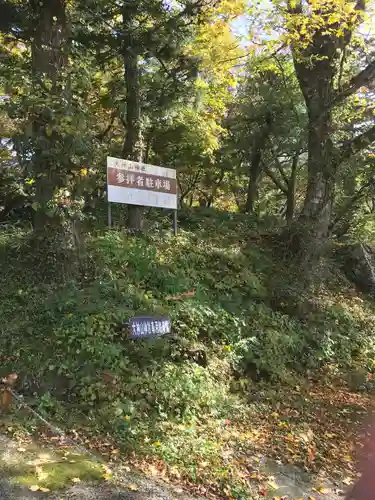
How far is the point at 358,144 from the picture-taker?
430 inches

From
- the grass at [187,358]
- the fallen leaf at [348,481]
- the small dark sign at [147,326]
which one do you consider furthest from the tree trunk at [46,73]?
the fallen leaf at [348,481]

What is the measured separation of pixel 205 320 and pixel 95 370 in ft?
7.91

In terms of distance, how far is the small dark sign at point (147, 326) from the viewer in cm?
609

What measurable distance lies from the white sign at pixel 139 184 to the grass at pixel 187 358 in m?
0.75

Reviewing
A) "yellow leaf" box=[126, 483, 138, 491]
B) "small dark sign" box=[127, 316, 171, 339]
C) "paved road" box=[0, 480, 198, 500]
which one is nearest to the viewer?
"paved road" box=[0, 480, 198, 500]

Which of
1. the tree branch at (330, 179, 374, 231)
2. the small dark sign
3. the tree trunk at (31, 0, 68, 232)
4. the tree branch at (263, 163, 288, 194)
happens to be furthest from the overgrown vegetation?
the tree branch at (263, 163, 288, 194)

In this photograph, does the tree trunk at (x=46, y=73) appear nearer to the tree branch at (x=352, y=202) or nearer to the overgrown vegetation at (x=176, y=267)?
the overgrown vegetation at (x=176, y=267)

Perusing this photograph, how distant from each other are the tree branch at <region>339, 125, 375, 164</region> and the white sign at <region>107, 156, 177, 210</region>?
4.36 meters

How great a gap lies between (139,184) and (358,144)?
5.48 meters

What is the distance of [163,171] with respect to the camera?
9.55m

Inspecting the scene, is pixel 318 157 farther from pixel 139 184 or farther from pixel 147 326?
pixel 147 326

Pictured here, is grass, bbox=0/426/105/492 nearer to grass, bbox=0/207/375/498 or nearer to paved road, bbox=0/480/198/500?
paved road, bbox=0/480/198/500

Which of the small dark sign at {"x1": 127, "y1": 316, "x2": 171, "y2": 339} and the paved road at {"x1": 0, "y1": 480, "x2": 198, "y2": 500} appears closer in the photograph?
the paved road at {"x1": 0, "y1": 480, "x2": 198, "y2": 500}

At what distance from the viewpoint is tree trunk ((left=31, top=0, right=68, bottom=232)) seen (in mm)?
6828
